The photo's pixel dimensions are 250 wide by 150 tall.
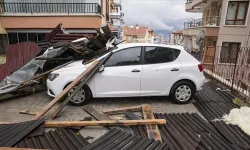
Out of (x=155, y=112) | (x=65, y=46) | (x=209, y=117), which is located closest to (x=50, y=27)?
(x=65, y=46)

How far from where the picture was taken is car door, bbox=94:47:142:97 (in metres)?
5.02

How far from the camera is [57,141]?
3.45 metres

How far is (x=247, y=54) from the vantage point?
6340 millimetres

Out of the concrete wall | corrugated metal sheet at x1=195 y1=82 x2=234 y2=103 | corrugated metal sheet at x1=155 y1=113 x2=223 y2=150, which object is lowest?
corrugated metal sheet at x1=155 y1=113 x2=223 y2=150

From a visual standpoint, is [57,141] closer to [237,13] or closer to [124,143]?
[124,143]

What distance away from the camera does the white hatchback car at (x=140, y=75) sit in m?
5.04

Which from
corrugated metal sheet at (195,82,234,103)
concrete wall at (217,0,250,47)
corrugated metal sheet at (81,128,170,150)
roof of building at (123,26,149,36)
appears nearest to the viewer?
corrugated metal sheet at (81,128,170,150)

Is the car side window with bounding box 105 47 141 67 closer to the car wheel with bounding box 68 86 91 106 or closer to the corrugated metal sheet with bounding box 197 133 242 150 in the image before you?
the car wheel with bounding box 68 86 91 106

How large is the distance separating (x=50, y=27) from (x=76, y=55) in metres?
9.53

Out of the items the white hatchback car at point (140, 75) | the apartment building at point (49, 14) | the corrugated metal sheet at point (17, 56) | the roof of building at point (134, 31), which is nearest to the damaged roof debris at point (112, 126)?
the white hatchback car at point (140, 75)

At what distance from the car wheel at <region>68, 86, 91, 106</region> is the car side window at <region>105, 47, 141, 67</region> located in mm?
915

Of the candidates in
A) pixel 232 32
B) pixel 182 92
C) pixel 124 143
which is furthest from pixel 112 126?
pixel 232 32

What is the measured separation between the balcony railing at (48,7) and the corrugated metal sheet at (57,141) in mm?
11724

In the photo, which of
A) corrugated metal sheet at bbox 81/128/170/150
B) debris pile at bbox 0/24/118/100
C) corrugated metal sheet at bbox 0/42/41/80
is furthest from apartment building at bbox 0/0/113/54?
corrugated metal sheet at bbox 81/128/170/150
